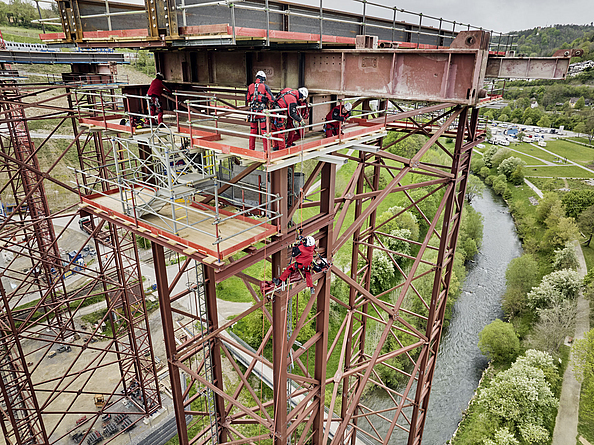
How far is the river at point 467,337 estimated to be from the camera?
96.6 feet

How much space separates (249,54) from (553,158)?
8394 centimetres

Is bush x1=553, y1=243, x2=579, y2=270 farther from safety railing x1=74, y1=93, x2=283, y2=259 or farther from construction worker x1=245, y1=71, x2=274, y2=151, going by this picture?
construction worker x1=245, y1=71, x2=274, y2=151

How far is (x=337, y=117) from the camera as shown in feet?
33.2

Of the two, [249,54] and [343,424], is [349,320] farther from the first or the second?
[249,54]

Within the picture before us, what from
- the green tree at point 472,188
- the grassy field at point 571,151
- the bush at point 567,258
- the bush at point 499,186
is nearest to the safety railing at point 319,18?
the bush at point 567,258

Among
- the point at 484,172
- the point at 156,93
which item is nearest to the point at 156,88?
the point at 156,93

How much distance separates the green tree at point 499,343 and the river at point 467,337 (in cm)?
129

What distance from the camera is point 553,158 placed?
7750 centimetres

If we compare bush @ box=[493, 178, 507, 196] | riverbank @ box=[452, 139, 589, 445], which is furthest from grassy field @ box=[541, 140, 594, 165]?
bush @ box=[493, 178, 507, 196]

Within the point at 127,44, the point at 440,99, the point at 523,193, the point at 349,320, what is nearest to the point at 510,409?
the point at 349,320

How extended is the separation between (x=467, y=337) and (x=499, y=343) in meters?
4.06

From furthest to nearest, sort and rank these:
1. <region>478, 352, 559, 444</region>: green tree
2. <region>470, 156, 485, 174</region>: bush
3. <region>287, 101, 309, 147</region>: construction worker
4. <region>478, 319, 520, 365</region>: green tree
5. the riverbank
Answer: <region>470, 156, 485, 174</region>: bush → <region>478, 319, 520, 365</region>: green tree → the riverbank → <region>478, 352, 559, 444</region>: green tree → <region>287, 101, 309, 147</region>: construction worker

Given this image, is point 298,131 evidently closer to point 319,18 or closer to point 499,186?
point 319,18

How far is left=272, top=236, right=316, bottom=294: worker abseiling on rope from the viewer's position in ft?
31.5
